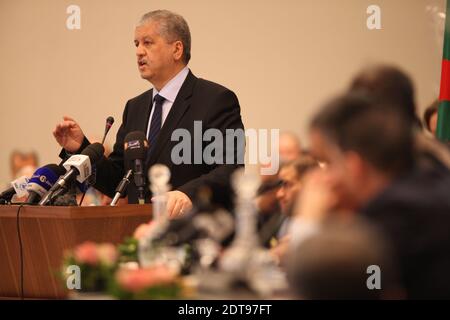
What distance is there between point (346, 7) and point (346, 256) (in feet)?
13.9

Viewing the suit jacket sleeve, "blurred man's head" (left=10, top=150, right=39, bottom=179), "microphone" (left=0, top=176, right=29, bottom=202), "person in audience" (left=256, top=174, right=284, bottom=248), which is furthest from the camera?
"blurred man's head" (left=10, top=150, right=39, bottom=179)

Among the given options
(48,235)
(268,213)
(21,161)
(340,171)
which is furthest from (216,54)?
(340,171)

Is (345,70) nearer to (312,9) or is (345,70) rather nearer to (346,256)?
(312,9)

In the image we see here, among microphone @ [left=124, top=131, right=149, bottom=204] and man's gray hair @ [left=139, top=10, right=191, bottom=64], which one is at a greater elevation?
man's gray hair @ [left=139, top=10, right=191, bottom=64]

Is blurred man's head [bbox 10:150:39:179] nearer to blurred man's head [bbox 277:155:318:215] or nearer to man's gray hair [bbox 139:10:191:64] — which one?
man's gray hair [bbox 139:10:191:64]

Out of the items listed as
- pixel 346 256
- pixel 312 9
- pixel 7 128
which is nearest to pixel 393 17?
pixel 312 9

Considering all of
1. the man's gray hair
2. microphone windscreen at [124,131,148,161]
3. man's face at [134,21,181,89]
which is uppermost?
the man's gray hair

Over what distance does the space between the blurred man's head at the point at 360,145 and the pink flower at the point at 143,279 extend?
463 mm

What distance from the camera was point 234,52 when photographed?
5.94 metres

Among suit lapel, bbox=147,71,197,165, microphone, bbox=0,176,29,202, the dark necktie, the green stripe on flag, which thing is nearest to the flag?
the green stripe on flag

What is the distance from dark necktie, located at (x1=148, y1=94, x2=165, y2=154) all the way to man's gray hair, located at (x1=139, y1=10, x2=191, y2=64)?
0.83 feet

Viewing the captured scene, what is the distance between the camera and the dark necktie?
3.56 m

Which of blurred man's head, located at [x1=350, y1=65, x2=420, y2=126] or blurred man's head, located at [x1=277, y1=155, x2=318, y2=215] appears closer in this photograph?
blurred man's head, located at [x1=350, y1=65, x2=420, y2=126]

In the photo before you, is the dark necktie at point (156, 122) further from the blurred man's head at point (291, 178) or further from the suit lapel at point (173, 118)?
the blurred man's head at point (291, 178)
